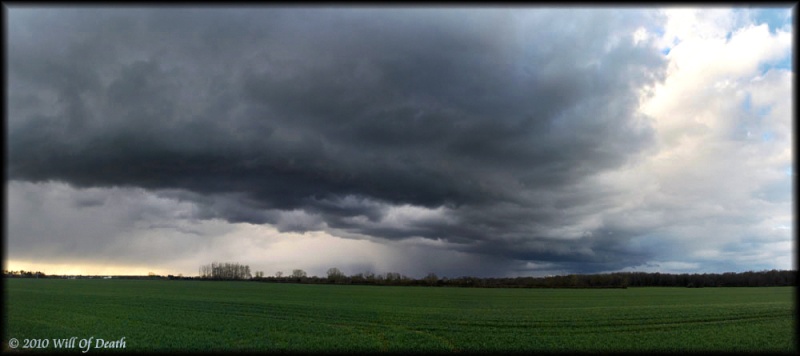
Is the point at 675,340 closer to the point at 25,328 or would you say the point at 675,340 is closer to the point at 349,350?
the point at 349,350

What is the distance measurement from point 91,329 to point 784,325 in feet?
163

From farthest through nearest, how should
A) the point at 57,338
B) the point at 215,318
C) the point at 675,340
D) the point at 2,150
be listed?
the point at 215,318 < the point at 675,340 < the point at 57,338 < the point at 2,150

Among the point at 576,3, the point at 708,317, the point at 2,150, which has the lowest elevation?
the point at 708,317

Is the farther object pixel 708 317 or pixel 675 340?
pixel 708 317

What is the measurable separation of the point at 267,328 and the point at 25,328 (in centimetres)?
1491

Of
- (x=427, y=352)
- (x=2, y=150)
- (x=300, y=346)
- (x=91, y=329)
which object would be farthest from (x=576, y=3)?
(x=91, y=329)

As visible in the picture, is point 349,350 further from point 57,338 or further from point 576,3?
point 576,3

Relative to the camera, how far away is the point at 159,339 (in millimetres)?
27062

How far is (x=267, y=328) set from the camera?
32.5 meters

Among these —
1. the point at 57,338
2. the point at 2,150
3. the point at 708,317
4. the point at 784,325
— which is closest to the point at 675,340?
the point at 784,325

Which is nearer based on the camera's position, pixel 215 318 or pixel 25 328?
pixel 25 328

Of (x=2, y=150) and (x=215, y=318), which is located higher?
(x=2, y=150)

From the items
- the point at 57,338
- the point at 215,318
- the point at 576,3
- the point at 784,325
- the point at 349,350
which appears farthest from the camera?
the point at 215,318

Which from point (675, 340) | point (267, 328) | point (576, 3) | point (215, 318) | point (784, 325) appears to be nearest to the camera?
point (576, 3)
